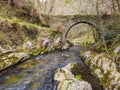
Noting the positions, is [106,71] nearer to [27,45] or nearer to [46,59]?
[46,59]

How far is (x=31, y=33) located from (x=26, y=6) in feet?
20.6

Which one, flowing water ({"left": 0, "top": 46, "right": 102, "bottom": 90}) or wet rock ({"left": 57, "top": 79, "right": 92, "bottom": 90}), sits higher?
wet rock ({"left": 57, "top": 79, "right": 92, "bottom": 90})

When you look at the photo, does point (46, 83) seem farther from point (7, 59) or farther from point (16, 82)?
point (7, 59)

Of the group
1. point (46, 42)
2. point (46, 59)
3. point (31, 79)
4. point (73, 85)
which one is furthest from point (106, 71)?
point (46, 42)

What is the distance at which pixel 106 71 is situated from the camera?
12.5 meters

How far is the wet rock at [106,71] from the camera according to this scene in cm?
1060

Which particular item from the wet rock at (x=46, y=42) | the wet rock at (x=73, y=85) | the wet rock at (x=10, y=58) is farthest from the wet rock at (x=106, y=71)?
the wet rock at (x=46, y=42)

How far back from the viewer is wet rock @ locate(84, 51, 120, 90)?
1060cm

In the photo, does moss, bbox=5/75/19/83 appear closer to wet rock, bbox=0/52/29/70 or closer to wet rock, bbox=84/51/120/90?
wet rock, bbox=0/52/29/70

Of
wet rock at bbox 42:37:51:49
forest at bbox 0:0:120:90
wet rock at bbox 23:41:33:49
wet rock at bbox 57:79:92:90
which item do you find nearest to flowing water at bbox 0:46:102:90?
forest at bbox 0:0:120:90

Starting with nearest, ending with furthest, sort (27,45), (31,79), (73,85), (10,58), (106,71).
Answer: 1. (73,85)
2. (31,79)
3. (106,71)
4. (10,58)
5. (27,45)

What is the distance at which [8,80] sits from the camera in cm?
1138

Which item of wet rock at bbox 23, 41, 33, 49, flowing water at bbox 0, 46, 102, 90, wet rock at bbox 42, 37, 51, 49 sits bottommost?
flowing water at bbox 0, 46, 102, 90

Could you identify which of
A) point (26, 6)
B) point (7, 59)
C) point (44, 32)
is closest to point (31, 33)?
point (44, 32)
